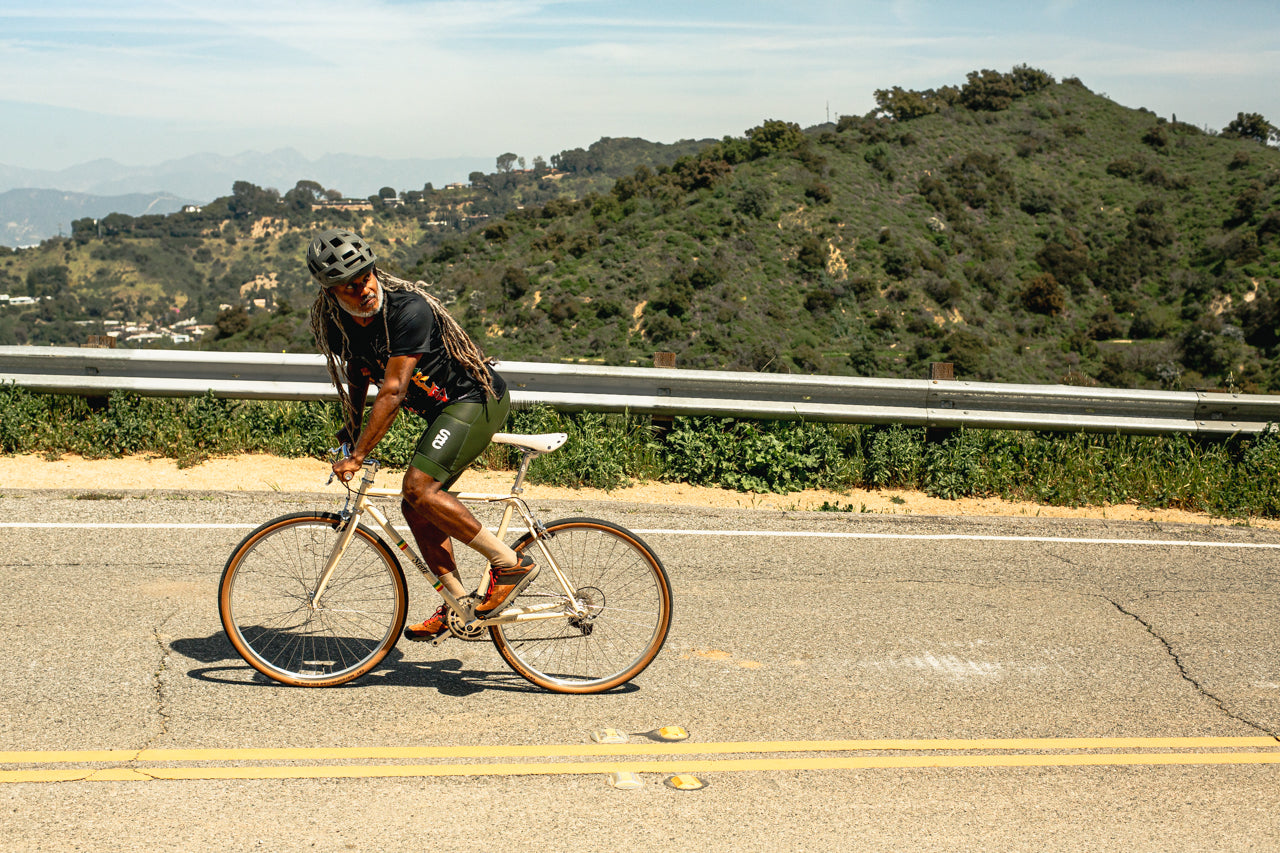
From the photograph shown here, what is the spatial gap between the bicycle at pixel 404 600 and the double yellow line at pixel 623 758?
2.11 feet

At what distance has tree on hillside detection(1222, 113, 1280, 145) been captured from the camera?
96.1 meters

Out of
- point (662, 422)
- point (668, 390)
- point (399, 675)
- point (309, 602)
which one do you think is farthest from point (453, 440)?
point (662, 422)

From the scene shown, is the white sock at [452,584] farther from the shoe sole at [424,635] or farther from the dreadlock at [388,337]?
the dreadlock at [388,337]

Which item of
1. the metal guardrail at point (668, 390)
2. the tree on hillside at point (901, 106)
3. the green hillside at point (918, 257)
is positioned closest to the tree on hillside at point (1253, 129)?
the green hillside at point (918, 257)

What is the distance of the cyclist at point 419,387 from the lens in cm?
423

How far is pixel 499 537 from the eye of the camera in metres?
4.55

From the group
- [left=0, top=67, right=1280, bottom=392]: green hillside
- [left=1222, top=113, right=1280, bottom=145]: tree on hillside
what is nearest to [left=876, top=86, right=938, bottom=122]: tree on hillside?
[left=0, top=67, right=1280, bottom=392]: green hillside

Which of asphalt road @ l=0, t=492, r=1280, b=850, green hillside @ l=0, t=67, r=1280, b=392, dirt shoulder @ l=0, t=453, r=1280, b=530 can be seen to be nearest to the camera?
asphalt road @ l=0, t=492, r=1280, b=850

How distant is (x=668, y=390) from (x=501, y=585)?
485cm

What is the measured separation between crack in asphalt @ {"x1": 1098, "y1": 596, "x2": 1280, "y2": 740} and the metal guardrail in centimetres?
323

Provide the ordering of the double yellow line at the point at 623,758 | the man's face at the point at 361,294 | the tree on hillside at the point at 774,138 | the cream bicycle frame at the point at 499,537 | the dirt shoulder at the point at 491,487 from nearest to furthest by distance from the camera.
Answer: the double yellow line at the point at 623,758, the man's face at the point at 361,294, the cream bicycle frame at the point at 499,537, the dirt shoulder at the point at 491,487, the tree on hillside at the point at 774,138

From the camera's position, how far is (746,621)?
561 cm

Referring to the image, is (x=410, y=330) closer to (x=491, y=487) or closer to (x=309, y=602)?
(x=309, y=602)

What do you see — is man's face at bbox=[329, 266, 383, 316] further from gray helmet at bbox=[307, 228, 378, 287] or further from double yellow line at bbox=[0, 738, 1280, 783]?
double yellow line at bbox=[0, 738, 1280, 783]
